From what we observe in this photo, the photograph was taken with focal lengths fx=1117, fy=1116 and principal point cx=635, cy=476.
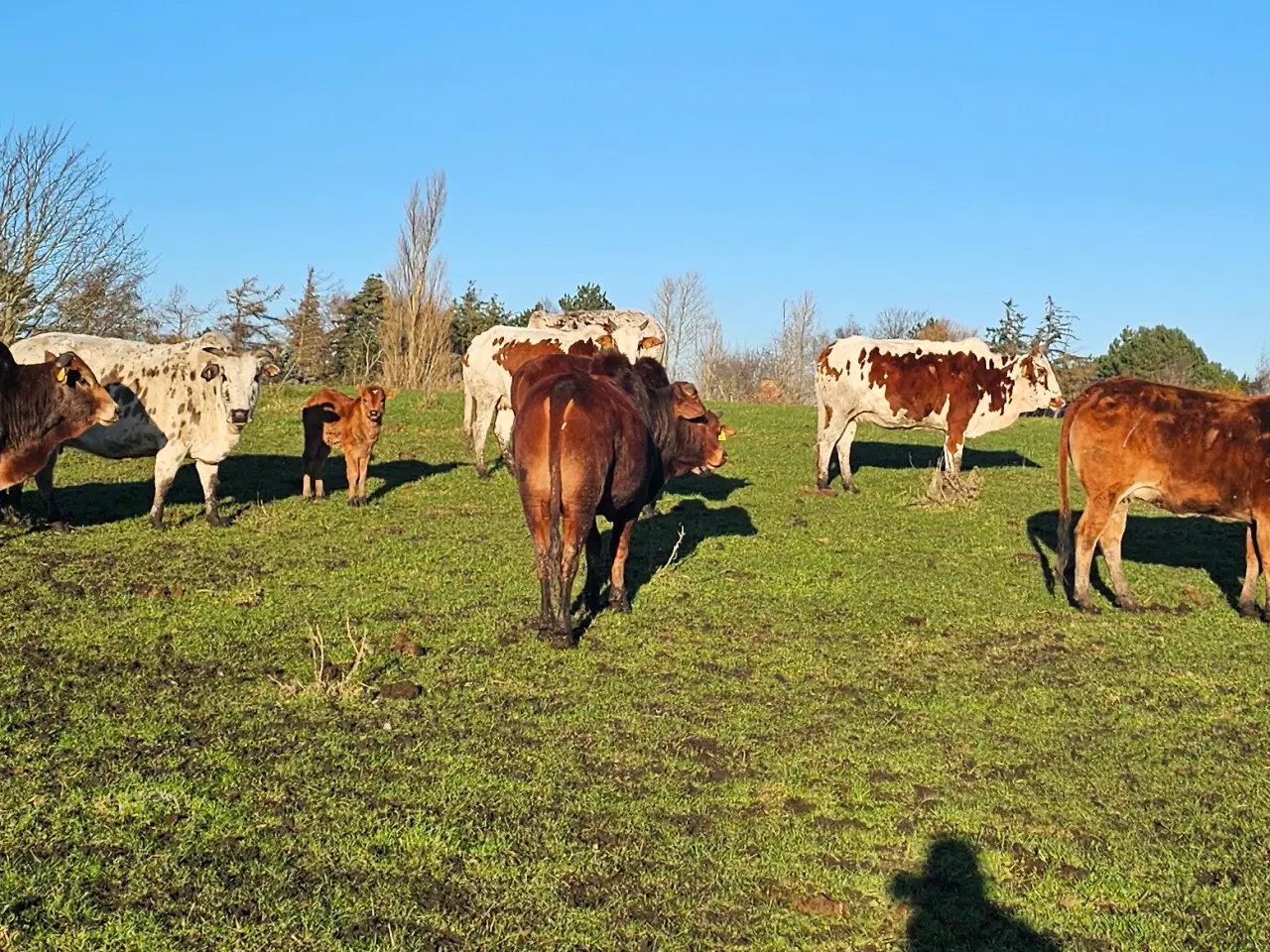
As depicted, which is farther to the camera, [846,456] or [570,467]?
[846,456]

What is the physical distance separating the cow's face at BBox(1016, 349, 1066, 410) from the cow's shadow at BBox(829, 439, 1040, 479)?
2177 mm

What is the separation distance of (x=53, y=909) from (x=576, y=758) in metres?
2.62

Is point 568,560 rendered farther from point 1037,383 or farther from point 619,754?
point 1037,383

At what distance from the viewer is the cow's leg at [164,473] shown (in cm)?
1173

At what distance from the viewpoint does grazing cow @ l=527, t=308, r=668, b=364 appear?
16625 millimetres

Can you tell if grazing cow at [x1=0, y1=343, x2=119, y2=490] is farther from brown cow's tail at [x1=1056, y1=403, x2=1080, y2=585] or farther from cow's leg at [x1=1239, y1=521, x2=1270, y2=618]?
cow's leg at [x1=1239, y1=521, x2=1270, y2=618]

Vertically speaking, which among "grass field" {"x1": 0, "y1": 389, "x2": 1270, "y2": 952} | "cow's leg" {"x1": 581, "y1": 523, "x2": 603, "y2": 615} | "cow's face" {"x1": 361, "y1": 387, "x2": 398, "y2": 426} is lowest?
"grass field" {"x1": 0, "y1": 389, "x2": 1270, "y2": 952}

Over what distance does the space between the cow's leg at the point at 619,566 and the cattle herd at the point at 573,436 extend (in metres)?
0.01

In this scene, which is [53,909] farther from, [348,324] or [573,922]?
[348,324]

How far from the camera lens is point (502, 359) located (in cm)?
1652

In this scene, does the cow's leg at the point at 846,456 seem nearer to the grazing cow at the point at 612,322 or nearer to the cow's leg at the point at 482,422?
the grazing cow at the point at 612,322

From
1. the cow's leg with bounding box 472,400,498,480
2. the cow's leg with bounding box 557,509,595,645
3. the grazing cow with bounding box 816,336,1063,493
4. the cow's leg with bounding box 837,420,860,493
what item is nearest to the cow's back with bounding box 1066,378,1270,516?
the cow's leg with bounding box 557,509,595,645

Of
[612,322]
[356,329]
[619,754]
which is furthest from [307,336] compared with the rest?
[619,754]

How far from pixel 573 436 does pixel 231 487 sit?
7.98 meters
